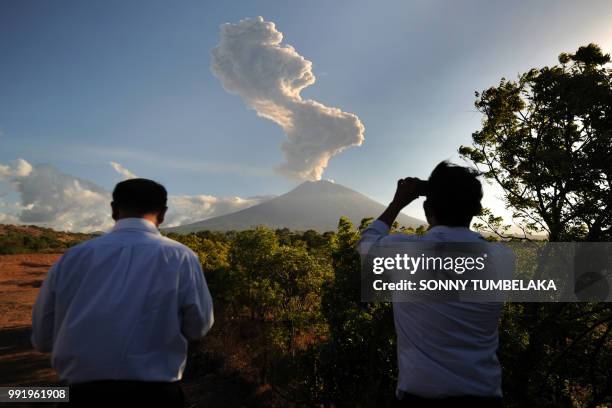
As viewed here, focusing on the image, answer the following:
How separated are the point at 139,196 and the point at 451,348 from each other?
212cm

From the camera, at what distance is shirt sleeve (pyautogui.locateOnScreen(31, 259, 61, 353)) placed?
1.96 meters

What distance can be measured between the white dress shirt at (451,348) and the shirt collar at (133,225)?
171 centimetres

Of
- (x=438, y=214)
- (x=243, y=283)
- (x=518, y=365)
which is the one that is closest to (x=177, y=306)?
(x=438, y=214)

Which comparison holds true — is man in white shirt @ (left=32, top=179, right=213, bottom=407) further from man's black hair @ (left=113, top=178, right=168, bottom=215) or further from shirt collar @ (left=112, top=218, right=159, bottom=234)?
man's black hair @ (left=113, top=178, right=168, bottom=215)

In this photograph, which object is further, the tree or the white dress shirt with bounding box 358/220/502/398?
the tree

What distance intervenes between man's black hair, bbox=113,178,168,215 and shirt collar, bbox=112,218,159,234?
2.4 inches

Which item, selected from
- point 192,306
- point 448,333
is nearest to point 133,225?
point 192,306

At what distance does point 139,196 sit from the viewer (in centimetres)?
224

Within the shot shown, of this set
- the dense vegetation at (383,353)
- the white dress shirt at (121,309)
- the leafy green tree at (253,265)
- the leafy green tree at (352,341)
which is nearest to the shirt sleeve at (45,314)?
the white dress shirt at (121,309)

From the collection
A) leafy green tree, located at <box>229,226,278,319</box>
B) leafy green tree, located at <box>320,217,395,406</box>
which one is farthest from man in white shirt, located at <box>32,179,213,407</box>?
leafy green tree, located at <box>229,226,278,319</box>

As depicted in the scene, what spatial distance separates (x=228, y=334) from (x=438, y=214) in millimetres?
15775

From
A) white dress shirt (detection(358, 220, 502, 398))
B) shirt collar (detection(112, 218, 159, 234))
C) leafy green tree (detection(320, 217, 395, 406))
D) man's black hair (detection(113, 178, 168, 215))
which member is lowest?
leafy green tree (detection(320, 217, 395, 406))

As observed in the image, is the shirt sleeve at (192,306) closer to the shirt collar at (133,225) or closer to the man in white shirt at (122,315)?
the man in white shirt at (122,315)

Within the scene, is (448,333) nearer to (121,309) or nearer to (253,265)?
(121,309)
